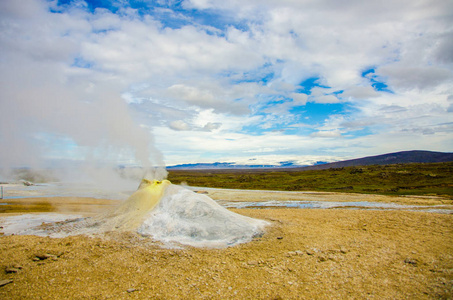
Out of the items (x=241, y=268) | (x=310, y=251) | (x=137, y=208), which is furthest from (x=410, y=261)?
(x=137, y=208)

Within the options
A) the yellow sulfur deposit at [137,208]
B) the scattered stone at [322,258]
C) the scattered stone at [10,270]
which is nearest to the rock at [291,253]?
the scattered stone at [322,258]

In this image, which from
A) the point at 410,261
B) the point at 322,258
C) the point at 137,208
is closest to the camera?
the point at 410,261

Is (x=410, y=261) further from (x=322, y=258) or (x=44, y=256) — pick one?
(x=44, y=256)

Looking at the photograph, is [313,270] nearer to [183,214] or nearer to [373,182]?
[183,214]

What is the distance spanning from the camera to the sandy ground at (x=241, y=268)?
8.19 m

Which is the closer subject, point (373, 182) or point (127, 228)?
point (127, 228)

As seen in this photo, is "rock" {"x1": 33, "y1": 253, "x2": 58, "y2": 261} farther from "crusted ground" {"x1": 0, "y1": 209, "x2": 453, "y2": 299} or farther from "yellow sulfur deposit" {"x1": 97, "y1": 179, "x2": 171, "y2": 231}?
"yellow sulfur deposit" {"x1": 97, "y1": 179, "x2": 171, "y2": 231}

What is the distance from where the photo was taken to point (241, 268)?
9875 mm

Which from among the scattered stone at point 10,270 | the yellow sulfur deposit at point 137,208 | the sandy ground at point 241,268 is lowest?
the sandy ground at point 241,268

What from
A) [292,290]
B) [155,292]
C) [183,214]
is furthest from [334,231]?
[155,292]

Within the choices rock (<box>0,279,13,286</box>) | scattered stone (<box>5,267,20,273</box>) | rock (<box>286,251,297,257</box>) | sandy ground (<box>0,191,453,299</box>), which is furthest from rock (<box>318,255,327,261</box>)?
scattered stone (<box>5,267,20,273</box>)

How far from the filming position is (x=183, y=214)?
1447 cm

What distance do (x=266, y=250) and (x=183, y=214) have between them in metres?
5.31

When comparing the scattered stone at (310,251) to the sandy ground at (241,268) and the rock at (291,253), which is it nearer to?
the sandy ground at (241,268)
